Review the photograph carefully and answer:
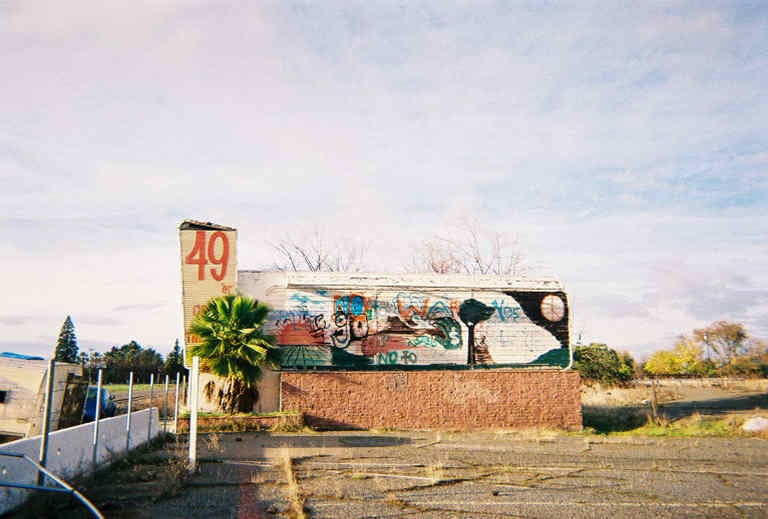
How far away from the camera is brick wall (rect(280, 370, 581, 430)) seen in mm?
21391

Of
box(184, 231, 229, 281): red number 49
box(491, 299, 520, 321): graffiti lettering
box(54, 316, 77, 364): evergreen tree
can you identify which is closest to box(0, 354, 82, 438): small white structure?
box(184, 231, 229, 281): red number 49

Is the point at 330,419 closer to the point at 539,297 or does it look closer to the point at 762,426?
the point at 539,297

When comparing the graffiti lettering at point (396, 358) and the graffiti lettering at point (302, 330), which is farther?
the graffiti lettering at point (396, 358)

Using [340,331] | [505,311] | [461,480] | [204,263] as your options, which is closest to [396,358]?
[340,331]

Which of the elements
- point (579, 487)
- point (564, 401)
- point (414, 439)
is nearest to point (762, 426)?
point (564, 401)

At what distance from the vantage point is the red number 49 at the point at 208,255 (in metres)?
22.2

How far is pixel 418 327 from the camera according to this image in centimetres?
2272

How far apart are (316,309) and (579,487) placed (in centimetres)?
1286

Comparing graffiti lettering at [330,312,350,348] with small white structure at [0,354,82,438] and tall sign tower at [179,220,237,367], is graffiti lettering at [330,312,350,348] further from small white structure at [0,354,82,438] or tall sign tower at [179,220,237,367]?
small white structure at [0,354,82,438]

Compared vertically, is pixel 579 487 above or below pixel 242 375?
below

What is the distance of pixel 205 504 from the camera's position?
911 centimetres

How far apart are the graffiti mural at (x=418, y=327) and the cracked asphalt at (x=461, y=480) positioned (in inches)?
165

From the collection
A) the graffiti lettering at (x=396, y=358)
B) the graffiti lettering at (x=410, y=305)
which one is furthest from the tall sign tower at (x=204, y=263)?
the graffiti lettering at (x=410, y=305)

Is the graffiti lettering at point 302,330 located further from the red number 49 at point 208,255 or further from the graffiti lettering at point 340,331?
the red number 49 at point 208,255
